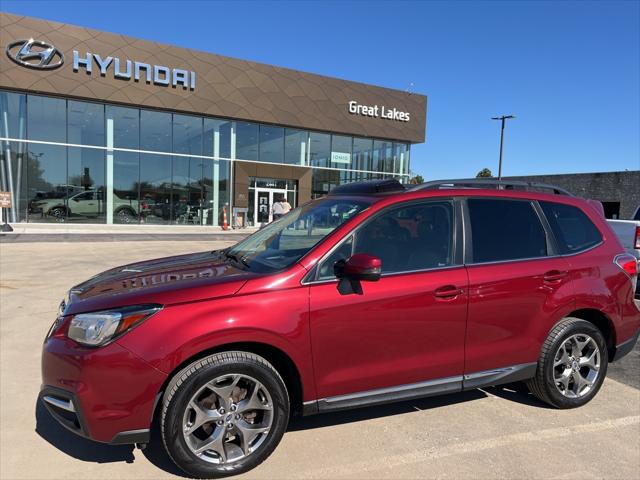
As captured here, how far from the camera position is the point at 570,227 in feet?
13.2

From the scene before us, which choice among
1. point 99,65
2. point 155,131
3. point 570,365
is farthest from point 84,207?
point 570,365

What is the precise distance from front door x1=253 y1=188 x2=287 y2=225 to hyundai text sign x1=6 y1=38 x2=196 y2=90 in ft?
23.2

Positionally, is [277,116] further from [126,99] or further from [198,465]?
[198,465]

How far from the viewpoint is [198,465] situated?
9.05ft

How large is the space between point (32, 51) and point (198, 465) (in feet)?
78.5

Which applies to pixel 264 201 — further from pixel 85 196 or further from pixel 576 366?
pixel 576 366

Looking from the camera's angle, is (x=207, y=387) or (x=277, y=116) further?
(x=277, y=116)

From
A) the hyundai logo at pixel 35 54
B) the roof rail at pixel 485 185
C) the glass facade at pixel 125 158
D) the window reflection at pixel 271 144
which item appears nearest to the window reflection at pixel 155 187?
the glass facade at pixel 125 158

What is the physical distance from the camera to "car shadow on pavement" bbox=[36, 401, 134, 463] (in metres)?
2.99

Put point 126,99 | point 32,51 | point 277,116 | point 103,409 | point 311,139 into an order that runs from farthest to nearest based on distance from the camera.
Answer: point 311,139 < point 277,116 < point 126,99 < point 32,51 < point 103,409

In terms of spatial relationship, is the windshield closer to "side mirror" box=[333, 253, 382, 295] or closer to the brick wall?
"side mirror" box=[333, 253, 382, 295]

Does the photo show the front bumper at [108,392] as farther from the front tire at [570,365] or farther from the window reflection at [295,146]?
the window reflection at [295,146]

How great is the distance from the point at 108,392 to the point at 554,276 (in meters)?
3.31

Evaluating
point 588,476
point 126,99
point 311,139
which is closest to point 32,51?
point 126,99
